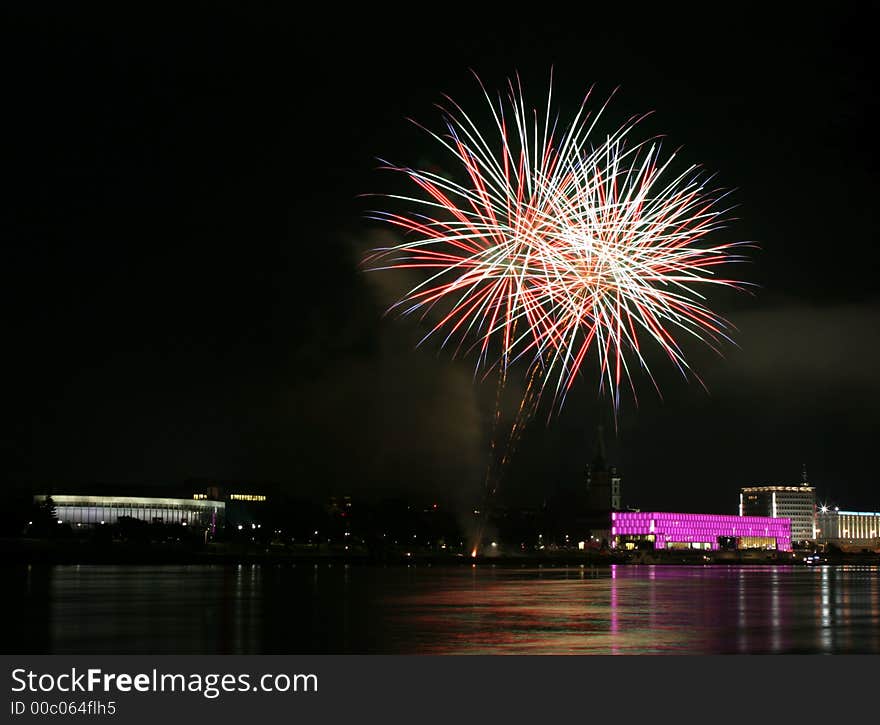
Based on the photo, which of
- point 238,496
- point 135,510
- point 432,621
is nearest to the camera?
point 432,621

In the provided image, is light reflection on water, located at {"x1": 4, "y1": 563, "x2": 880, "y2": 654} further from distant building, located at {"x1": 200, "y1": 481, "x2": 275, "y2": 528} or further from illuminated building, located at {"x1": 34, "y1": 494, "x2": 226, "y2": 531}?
distant building, located at {"x1": 200, "y1": 481, "x2": 275, "y2": 528}

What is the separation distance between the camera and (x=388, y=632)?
22.1 m

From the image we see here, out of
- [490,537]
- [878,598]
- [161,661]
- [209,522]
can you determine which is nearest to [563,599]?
[878,598]

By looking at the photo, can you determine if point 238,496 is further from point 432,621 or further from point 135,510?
point 432,621

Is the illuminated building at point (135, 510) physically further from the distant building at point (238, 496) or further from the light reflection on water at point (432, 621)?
the light reflection on water at point (432, 621)

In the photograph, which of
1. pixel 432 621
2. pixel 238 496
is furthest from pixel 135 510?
pixel 432 621

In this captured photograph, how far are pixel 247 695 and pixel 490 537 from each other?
136599mm

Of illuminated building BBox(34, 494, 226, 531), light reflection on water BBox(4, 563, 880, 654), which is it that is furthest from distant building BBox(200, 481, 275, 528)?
light reflection on water BBox(4, 563, 880, 654)

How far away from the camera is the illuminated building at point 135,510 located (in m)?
143

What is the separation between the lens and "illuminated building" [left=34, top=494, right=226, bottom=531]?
142625 mm

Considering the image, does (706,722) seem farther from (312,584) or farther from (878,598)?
(312,584)

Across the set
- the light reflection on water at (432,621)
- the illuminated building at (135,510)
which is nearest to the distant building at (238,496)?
the illuminated building at (135,510)

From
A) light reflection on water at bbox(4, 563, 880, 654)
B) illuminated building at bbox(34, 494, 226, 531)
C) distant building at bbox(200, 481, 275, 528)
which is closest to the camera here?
light reflection on water at bbox(4, 563, 880, 654)

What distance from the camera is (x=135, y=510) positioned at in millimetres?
150250
